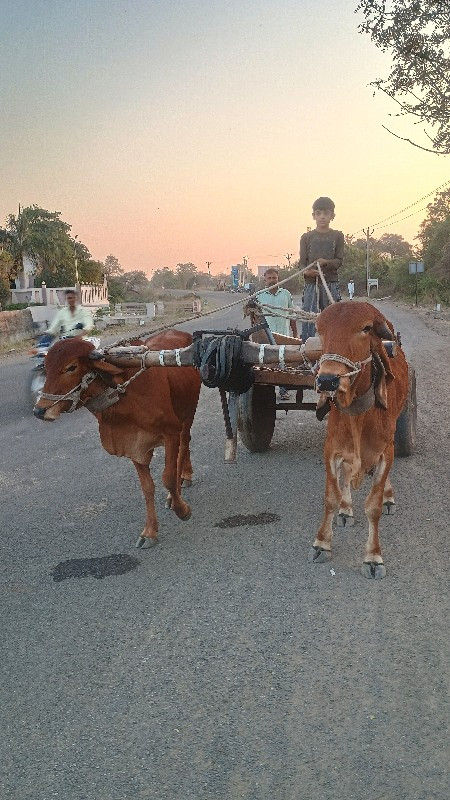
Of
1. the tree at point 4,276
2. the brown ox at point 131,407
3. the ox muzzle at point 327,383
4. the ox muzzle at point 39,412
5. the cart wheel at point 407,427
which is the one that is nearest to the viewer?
the ox muzzle at point 327,383

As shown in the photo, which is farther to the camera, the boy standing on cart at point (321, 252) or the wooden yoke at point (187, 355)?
the boy standing on cart at point (321, 252)

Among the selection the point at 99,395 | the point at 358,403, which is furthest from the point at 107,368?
the point at 358,403

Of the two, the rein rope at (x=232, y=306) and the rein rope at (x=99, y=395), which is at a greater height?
the rein rope at (x=232, y=306)

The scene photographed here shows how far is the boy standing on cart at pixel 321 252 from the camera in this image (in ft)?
26.4

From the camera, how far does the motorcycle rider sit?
10109 mm

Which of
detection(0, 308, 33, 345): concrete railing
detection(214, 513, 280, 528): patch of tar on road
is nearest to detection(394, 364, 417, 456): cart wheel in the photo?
detection(214, 513, 280, 528): patch of tar on road

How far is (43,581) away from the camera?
17.5 feet

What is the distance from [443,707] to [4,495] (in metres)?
5.06

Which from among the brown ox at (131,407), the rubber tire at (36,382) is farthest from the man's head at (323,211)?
the rubber tire at (36,382)

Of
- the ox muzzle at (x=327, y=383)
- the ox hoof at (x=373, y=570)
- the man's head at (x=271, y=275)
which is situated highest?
the man's head at (x=271, y=275)

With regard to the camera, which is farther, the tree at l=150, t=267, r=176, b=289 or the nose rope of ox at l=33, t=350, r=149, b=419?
the tree at l=150, t=267, r=176, b=289

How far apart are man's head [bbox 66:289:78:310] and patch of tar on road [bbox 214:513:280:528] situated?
15.3 feet

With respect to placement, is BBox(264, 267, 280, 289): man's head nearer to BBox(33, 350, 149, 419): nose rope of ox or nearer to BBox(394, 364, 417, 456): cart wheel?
BBox(394, 364, 417, 456): cart wheel

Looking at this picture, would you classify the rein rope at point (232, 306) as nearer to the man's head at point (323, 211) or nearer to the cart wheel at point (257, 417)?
the man's head at point (323, 211)
